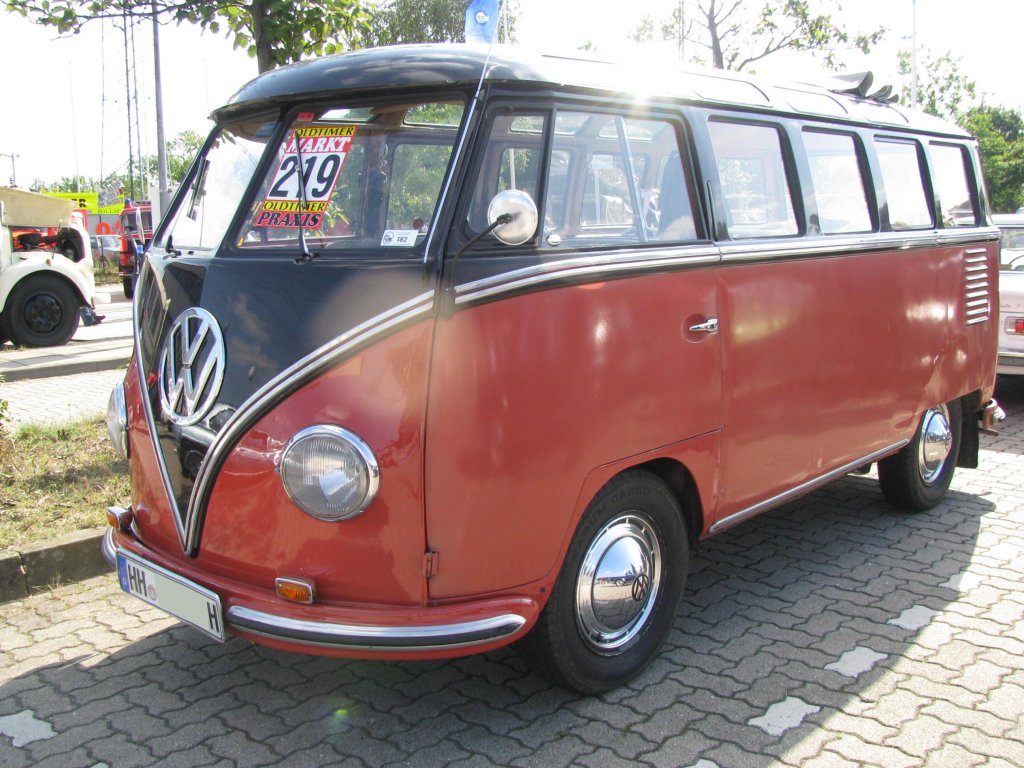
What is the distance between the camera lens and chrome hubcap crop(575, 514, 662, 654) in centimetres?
327

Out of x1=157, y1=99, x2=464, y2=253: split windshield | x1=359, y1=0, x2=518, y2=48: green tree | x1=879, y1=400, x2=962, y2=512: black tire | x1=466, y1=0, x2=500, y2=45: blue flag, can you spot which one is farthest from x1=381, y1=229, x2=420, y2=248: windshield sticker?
x1=359, y1=0, x2=518, y2=48: green tree

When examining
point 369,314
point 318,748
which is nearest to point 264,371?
point 369,314

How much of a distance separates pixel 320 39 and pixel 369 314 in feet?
14.9

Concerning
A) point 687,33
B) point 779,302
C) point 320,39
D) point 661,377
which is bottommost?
point 661,377

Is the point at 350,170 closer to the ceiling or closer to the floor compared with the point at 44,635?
closer to the ceiling

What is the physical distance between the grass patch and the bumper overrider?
87.6 inches

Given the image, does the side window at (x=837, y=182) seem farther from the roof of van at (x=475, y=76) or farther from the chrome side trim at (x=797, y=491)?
the chrome side trim at (x=797, y=491)

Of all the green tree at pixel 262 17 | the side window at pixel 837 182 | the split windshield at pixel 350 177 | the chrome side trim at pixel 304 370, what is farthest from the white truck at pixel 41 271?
the side window at pixel 837 182

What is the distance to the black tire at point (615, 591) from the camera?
3.15 meters

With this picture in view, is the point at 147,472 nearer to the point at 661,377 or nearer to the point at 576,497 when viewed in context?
the point at 576,497

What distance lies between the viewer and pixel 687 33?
52.7ft

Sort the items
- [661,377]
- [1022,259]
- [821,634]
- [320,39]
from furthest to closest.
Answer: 1. [1022,259]
2. [320,39]
3. [821,634]
4. [661,377]

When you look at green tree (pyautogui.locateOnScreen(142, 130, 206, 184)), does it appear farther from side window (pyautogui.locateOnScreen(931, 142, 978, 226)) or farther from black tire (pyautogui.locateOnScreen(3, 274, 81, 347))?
side window (pyautogui.locateOnScreen(931, 142, 978, 226))

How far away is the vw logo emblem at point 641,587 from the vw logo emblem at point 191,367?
1649 millimetres
